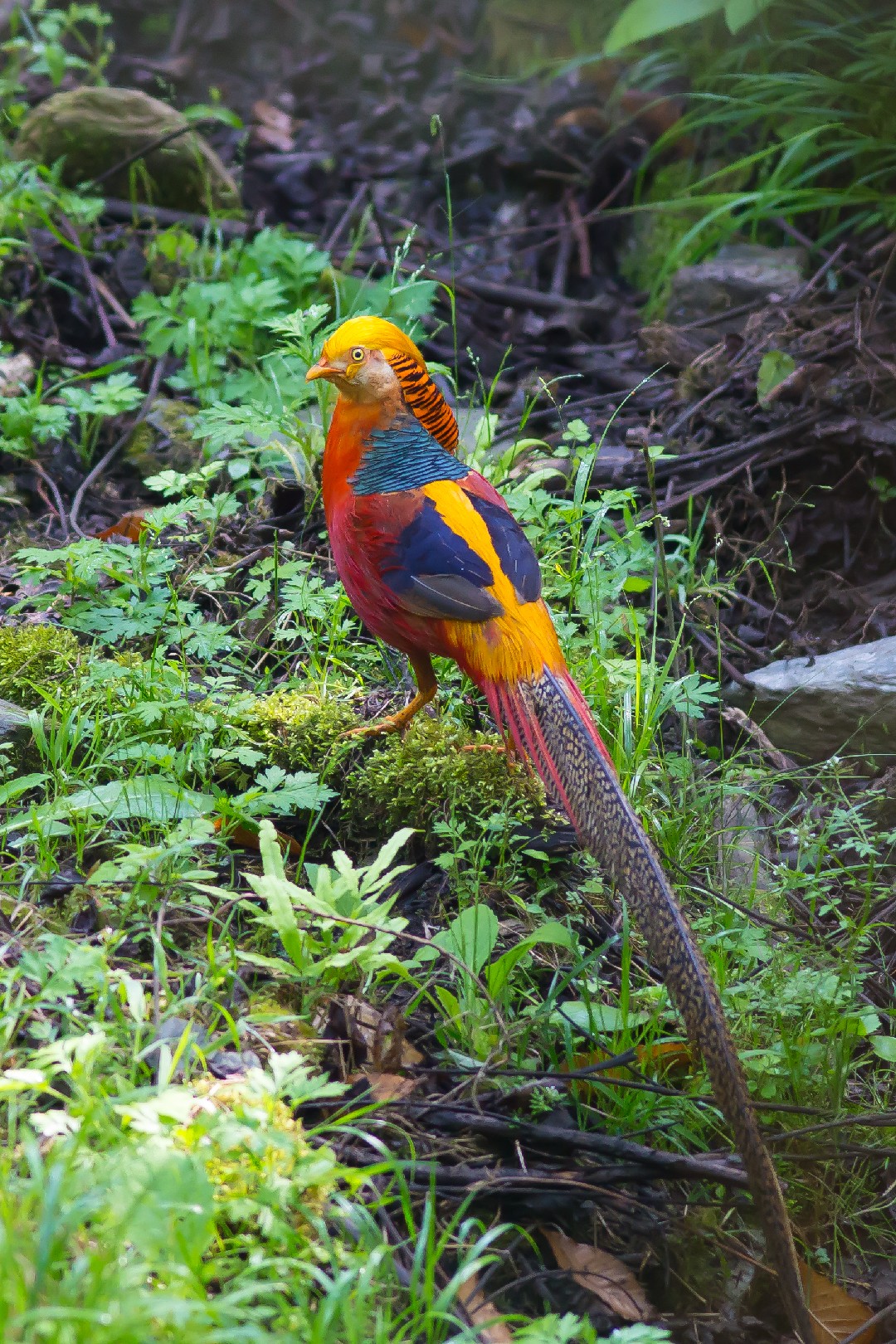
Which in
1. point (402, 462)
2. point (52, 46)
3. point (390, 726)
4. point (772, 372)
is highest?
point (52, 46)

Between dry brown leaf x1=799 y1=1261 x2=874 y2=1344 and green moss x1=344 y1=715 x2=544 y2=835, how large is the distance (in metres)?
1.27

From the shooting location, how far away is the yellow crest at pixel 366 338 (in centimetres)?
326

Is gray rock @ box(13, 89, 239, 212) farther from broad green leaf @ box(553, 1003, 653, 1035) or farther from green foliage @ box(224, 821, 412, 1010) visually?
broad green leaf @ box(553, 1003, 653, 1035)

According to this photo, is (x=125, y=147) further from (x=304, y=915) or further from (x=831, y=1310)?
(x=831, y=1310)

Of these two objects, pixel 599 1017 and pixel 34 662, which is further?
pixel 34 662

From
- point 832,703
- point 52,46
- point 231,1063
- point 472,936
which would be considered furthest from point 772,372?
point 52,46

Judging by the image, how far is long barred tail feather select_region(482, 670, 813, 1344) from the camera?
221 cm

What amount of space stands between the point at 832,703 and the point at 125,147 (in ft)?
14.3

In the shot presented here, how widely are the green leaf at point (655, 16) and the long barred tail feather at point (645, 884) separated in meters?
4.13

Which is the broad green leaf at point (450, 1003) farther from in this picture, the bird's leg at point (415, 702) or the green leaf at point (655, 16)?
the green leaf at point (655, 16)

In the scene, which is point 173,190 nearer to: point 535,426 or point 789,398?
point 535,426

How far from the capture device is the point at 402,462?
331cm

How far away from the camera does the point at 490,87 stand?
7.15 m

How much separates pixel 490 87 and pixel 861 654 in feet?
15.7
